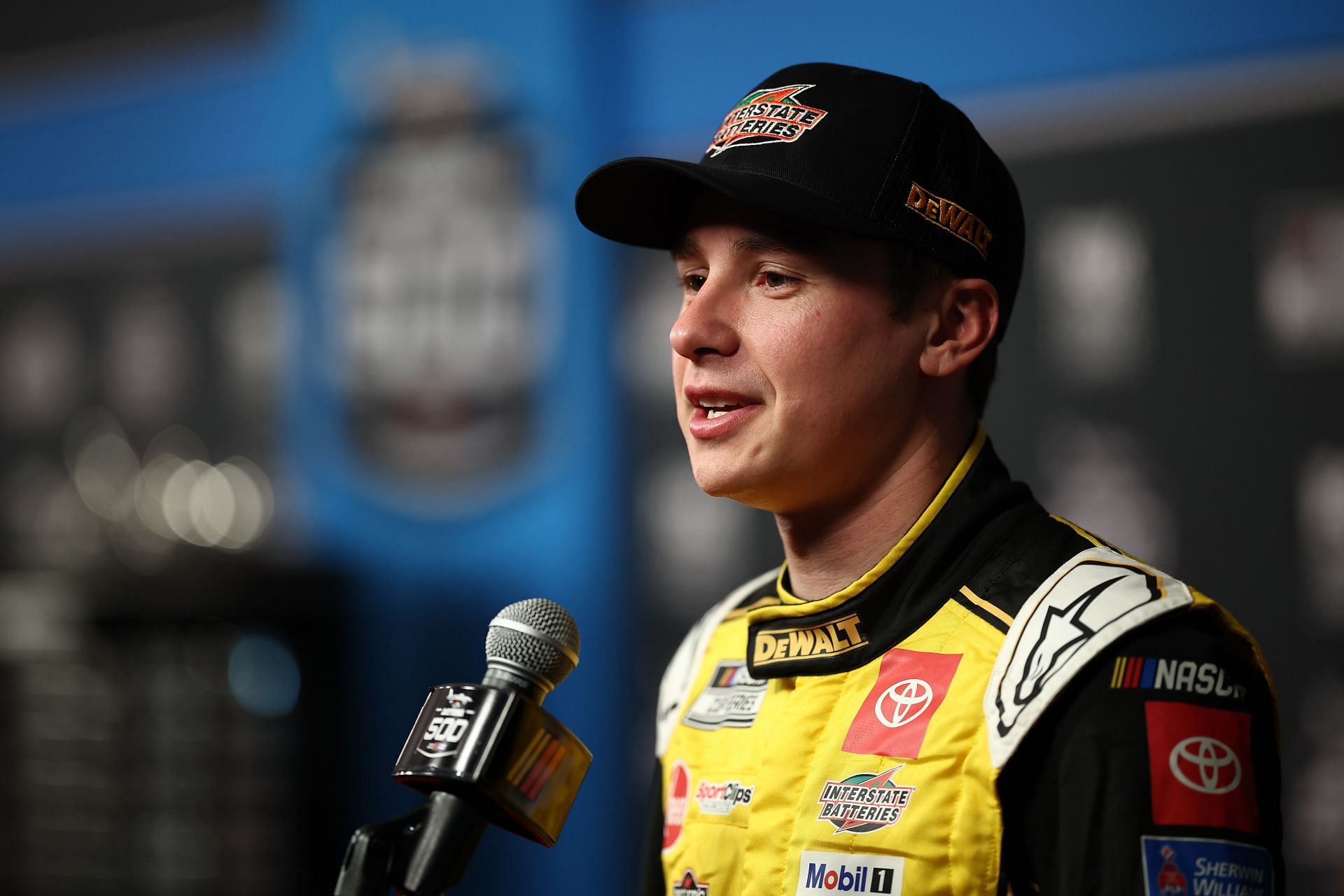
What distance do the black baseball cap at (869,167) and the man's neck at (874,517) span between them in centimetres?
13

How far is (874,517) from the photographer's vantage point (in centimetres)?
107

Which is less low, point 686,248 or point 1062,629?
point 686,248

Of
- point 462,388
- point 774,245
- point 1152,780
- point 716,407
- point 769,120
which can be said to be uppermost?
point 462,388

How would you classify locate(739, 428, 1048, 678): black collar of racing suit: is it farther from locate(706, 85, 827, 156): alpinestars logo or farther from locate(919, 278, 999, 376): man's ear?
locate(706, 85, 827, 156): alpinestars logo

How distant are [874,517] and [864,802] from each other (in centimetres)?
24

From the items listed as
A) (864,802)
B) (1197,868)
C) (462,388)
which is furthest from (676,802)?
(462,388)

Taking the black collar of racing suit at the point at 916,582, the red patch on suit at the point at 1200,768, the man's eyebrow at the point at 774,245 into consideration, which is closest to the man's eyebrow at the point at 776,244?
the man's eyebrow at the point at 774,245

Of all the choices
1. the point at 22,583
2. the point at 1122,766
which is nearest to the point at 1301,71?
the point at 1122,766

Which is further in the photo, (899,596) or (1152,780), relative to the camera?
(899,596)

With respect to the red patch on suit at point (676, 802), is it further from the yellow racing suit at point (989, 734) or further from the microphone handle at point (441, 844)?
the microphone handle at point (441, 844)

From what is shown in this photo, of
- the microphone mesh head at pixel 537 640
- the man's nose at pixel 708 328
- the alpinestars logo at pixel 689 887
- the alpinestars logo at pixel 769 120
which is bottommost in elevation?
the alpinestars logo at pixel 689 887

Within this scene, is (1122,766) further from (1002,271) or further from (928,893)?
(1002,271)

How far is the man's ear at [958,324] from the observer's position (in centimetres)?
106

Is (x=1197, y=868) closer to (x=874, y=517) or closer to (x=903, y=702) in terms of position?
(x=903, y=702)
